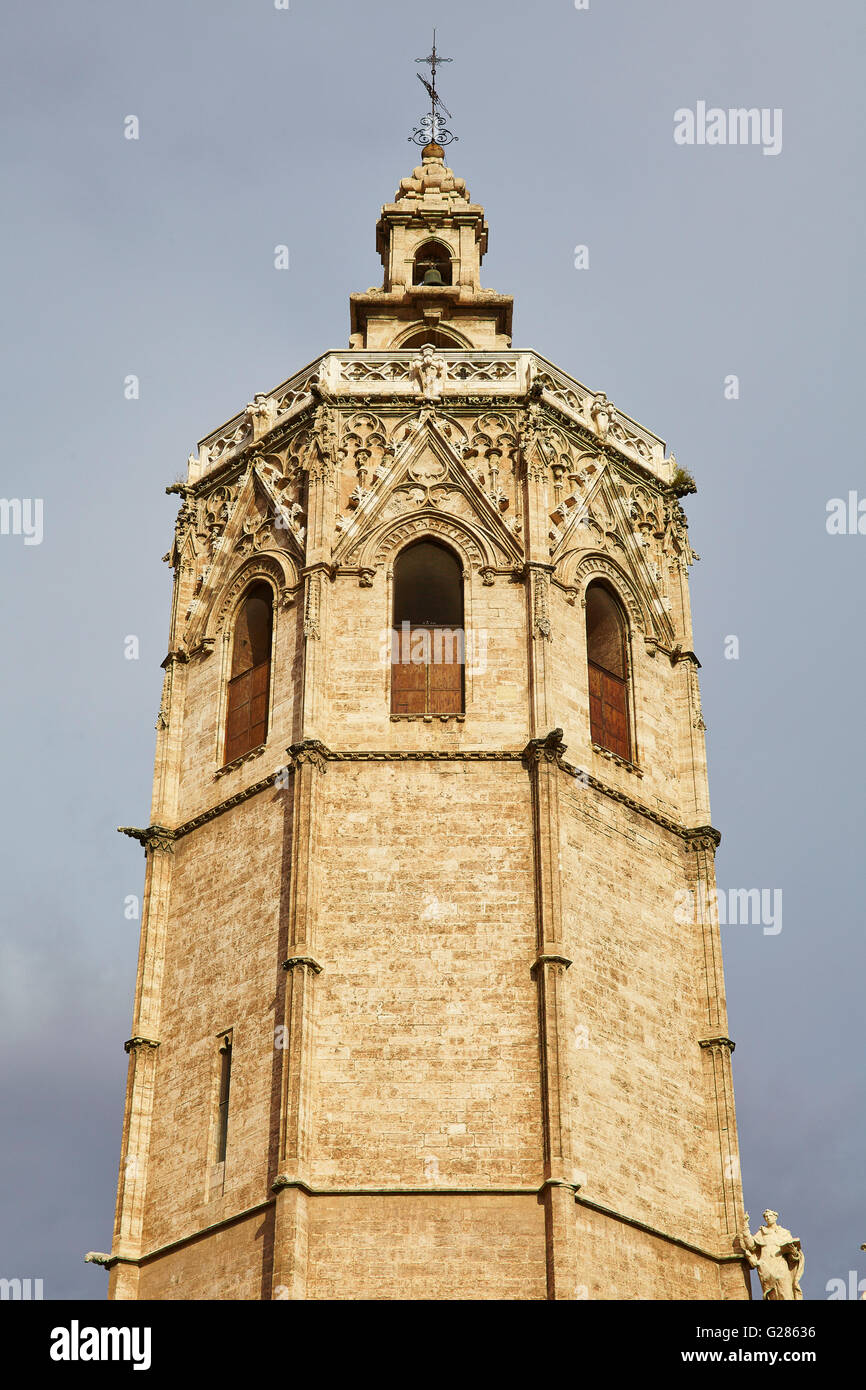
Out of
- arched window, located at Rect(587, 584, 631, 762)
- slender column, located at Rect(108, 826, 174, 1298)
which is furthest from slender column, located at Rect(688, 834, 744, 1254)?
slender column, located at Rect(108, 826, 174, 1298)

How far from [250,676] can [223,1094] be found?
8.02 m

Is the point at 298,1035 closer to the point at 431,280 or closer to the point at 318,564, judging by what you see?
the point at 318,564

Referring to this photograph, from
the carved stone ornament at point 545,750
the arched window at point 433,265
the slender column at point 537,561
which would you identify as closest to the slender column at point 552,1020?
the carved stone ornament at point 545,750

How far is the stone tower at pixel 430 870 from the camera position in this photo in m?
32.8

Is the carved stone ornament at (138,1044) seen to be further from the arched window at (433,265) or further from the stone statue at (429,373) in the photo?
the arched window at (433,265)

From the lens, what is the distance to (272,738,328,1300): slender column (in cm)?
3177

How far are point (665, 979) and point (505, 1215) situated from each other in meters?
5.94

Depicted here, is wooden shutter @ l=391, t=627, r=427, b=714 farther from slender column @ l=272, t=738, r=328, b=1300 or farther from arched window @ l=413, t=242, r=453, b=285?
arched window @ l=413, t=242, r=453, b=285

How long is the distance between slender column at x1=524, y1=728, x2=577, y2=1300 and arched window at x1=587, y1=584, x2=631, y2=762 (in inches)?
92.5

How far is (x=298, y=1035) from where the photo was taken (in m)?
33.5

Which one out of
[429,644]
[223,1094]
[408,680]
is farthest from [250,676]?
[223,1094]

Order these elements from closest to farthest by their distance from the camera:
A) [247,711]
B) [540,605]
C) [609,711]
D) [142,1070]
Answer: [142,1070] < [540,605] < [247,711] < [609,711]

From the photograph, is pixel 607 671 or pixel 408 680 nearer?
pixel 408 680
